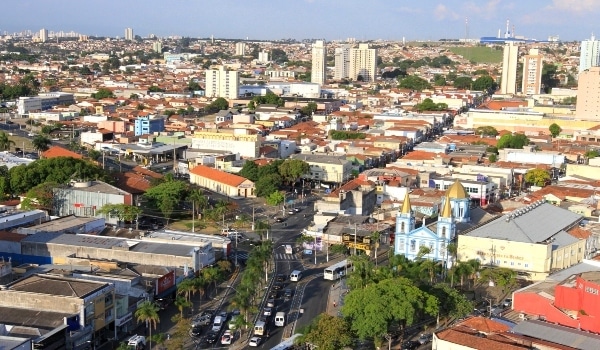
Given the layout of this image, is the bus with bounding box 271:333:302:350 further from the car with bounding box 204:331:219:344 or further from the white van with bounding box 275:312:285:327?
the car with bounding box 204:331:219:344

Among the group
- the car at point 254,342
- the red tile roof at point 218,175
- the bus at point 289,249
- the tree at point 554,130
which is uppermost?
the tree at point 554,130

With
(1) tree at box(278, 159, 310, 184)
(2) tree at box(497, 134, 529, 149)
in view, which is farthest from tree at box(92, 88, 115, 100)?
(2) tree at box(497, 134, 529, 149)

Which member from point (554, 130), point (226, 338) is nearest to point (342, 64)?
point (554, 130)

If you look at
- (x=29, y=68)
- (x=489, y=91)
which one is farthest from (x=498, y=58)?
(x=29, y=68)

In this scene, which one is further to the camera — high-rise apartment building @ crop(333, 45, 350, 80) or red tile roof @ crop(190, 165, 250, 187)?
high-rise apartment building @ crop(333, 45, 350, 80)

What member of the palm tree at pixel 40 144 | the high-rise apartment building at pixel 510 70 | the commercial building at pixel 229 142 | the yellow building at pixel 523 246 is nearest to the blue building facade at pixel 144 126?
the commercial building at pixel 229 142

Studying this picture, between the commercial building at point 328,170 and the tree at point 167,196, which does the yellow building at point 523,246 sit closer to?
the tree at point 167,196

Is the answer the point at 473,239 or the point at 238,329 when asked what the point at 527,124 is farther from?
the point at 238,329

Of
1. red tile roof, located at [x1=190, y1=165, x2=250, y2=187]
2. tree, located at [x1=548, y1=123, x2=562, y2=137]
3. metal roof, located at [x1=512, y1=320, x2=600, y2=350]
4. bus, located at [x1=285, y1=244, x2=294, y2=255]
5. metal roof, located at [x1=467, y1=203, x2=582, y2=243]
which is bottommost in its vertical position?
bus, located at [x1=285, y1=244, x2=294, y2=255]
